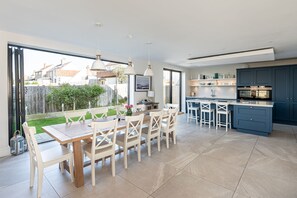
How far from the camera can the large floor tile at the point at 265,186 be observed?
207 centimetres

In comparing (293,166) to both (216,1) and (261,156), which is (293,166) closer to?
(261,156)

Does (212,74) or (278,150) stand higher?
(212,74)

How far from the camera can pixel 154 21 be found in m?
2.75

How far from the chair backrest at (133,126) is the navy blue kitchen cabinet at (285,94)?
613 centimetres

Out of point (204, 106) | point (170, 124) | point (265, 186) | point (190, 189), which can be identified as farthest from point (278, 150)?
point (190, 189)

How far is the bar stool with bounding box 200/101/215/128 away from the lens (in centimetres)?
553

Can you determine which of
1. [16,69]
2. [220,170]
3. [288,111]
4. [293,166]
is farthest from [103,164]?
[288,111]

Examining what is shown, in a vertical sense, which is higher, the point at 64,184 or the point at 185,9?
the point at 185,9

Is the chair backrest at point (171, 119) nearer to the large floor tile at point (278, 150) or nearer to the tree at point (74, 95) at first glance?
the large floor tile at point (278, 150)

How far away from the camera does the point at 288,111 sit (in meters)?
6.01

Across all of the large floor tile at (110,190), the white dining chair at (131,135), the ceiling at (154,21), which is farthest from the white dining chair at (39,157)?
the ceiling at (154,21)

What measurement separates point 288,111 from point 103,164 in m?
6.98

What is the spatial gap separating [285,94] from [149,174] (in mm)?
6440

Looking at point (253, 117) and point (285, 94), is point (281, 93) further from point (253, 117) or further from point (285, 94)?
point (253, 117)
